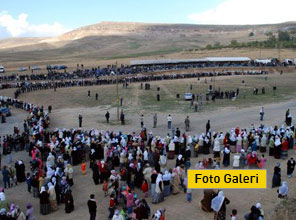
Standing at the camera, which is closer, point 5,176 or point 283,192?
point 283,192

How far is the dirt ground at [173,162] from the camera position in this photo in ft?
40.1

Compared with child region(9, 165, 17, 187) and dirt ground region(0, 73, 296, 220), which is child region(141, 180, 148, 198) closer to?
dirt ground region(0, 73, 296, 220)

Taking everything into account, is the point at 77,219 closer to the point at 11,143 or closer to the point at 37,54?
the point at 11,143

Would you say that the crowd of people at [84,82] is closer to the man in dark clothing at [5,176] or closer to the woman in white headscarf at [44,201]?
the man in dark clothing at [5,176]

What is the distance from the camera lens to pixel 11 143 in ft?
68.7

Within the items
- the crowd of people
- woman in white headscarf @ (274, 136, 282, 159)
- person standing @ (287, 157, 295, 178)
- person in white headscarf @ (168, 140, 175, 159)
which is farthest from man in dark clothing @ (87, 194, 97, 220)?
the crowd of people

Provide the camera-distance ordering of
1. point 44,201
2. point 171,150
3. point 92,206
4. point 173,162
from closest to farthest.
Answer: point 92,206, point 44,201, point 173,162, point 171,150

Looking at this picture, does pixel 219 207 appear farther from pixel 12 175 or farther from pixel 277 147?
pixel 12 175

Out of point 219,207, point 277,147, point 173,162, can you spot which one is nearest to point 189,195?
point 219,207

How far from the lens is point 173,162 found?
684 inches

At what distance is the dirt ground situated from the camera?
12.2 metres

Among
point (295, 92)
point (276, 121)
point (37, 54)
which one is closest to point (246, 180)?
point (276, 121)

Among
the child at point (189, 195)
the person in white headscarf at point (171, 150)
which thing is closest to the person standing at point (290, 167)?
the child at point (189, 195)

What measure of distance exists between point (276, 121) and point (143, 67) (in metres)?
41.0
